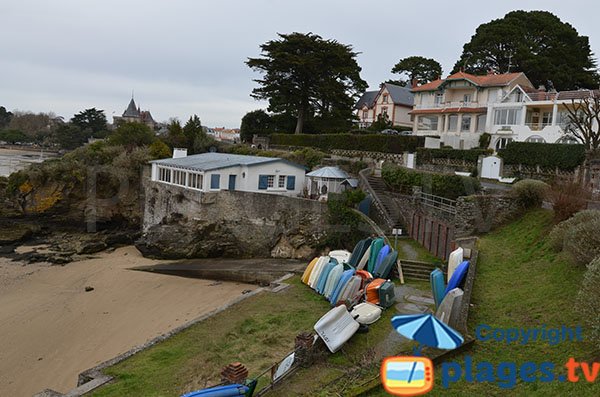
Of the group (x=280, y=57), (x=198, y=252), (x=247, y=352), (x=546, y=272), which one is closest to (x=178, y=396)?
(x=247, y=352)

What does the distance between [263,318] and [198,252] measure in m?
13.0

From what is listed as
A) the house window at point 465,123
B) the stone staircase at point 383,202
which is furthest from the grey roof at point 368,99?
the stone staircase at point 383,202

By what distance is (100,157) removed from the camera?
36.2m

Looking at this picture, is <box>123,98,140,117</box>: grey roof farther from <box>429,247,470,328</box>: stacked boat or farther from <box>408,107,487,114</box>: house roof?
<box>429,247,470,328</box>: stacked boat

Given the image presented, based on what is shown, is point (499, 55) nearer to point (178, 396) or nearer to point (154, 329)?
point (154, 329)

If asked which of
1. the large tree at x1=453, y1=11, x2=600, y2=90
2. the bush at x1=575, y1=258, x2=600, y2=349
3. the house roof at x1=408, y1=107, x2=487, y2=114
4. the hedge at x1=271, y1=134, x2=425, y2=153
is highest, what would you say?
the large tree at x1=453, y1=11, x2=600, y2=90

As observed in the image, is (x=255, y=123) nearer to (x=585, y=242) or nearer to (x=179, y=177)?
(x=179, y=177)

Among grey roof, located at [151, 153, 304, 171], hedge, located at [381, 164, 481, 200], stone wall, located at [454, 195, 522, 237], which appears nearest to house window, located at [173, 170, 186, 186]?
grey roof, located at [151, 153, 304, 171]

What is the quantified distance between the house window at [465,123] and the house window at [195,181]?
78.1 feet

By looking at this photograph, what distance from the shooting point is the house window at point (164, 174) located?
30.8 metres

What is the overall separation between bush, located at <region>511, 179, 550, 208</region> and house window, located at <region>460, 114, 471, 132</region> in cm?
2103

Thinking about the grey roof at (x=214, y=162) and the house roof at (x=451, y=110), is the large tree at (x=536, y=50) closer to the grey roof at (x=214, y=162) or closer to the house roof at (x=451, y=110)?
the house roof at (x=451, y=110)

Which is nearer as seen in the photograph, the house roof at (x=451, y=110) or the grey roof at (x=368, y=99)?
the house roof at (x=451, y=110)

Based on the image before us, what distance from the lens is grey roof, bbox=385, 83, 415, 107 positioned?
5144 centimetres
